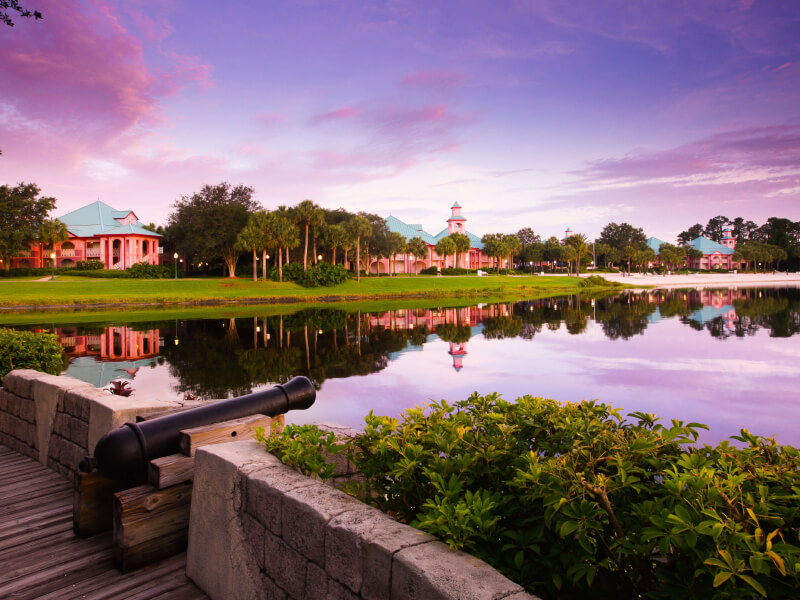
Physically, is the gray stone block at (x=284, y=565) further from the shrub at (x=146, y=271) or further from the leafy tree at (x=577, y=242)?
the leafy tree at (x=577, y=242)

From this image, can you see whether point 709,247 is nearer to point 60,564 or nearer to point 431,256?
point 431,256

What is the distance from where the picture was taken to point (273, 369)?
15.3 meters

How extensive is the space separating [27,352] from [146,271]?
6107 cm

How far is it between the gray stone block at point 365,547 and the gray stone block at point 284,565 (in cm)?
28

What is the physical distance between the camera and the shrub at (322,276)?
185 feet

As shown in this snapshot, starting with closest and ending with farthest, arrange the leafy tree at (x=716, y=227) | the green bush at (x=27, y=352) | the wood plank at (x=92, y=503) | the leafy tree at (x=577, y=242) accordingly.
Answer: the wood plank at (x=92, y=503) < the green bush at (x=27, y=352) < the leafy tree at (x=577, y=242) < the leafy tree at (x=716, y=227)

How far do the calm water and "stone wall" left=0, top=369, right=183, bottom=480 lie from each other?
4470 millimetres

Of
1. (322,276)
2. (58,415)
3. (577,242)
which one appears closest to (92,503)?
(58,415)

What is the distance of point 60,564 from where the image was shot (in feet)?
12.6

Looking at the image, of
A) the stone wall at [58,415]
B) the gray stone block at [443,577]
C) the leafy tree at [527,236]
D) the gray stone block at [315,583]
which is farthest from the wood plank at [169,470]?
the leafy tree at [527,236]

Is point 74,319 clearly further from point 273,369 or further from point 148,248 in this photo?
point 148,248

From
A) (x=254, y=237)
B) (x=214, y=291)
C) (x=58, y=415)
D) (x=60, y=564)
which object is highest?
(x=254, y=237)

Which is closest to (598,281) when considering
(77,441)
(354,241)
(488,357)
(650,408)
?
(354,241)

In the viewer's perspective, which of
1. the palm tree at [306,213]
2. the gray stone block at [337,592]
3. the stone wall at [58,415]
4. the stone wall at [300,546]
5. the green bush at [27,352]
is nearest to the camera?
the stone wall at [300,546]
